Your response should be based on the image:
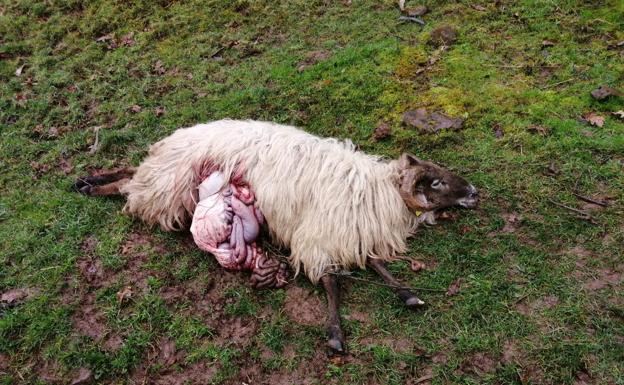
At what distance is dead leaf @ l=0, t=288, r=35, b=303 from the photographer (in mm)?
4395

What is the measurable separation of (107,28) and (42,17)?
140 cm

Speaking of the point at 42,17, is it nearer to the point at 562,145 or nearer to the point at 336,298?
the point at 336,298

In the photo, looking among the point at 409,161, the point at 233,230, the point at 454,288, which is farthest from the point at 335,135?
the point at 454,288

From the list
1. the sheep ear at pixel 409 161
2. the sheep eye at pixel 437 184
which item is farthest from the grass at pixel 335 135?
the sheep ear at pixel 409 161

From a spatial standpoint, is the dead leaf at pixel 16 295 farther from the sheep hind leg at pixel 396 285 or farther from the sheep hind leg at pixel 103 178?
the sheep hind leg at pixel 396 285

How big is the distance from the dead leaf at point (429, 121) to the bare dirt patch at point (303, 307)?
252 cm

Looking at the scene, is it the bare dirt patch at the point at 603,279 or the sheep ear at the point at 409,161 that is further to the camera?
the sheep ear at the point at 409,161

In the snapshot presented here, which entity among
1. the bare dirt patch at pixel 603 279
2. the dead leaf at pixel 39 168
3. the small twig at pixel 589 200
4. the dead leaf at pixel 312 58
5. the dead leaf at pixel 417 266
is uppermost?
the dead leaf at pixel 312 58

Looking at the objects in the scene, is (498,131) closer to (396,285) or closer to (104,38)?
(396,285)

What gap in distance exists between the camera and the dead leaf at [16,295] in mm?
4395

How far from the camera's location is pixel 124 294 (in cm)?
440

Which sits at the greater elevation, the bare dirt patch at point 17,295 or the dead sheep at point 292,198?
the dead sheep at point 292,198

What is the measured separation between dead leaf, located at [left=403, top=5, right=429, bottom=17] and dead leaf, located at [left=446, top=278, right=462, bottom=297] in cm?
477

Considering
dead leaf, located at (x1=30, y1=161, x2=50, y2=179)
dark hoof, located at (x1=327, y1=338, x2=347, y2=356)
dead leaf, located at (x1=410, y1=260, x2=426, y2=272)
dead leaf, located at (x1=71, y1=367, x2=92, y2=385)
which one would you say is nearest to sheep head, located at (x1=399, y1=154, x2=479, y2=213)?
dead leaf, located at (x1=410, y1=260, x2=426, y2=272)
